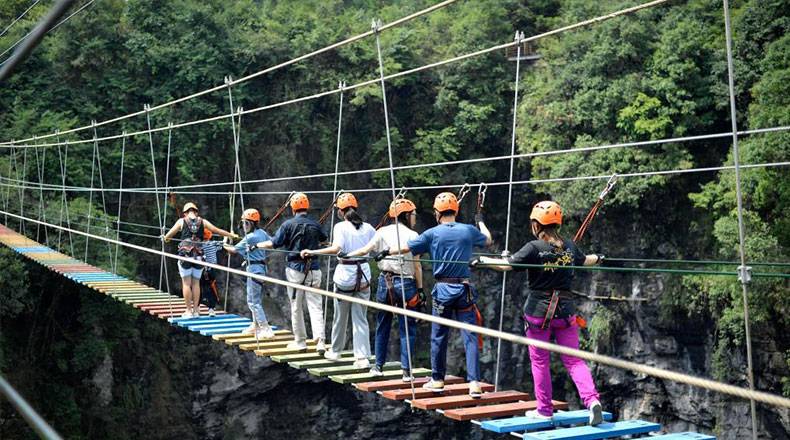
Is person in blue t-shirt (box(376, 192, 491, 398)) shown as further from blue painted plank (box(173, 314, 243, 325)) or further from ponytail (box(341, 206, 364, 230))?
blue painted plank (box(173, 314, 243, 325))

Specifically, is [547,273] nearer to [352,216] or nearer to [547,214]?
[547,214]

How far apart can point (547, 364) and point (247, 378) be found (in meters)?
12.8

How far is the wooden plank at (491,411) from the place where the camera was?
3961mm

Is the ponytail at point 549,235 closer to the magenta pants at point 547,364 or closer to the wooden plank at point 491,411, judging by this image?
the magenta pants at point 547,364

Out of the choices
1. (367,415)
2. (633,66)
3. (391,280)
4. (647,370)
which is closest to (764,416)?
(633,66)

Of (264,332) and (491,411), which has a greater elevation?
(264,332)

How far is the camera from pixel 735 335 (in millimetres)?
11859

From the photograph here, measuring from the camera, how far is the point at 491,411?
4.04 m

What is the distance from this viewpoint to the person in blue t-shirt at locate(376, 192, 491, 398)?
439 centimetres

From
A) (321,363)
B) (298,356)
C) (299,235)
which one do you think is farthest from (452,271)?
(298,356)

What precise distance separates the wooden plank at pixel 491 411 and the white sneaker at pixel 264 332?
2.70 meters

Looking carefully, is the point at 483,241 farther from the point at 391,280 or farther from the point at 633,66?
the point at 633,66

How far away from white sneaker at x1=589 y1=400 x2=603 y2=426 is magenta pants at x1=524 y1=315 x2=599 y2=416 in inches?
3.5

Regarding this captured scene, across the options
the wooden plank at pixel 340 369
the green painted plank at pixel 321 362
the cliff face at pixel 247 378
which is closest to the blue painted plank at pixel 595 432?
the wooden plank at pixel 340 369
